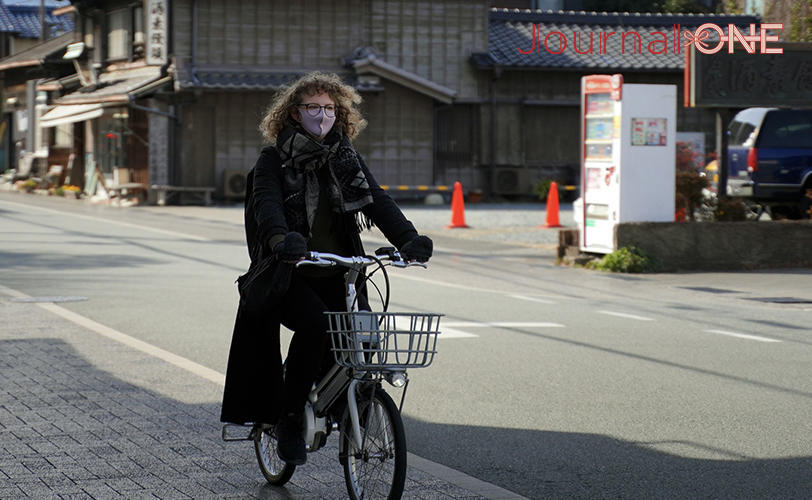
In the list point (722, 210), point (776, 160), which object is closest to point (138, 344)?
point (722, 210)

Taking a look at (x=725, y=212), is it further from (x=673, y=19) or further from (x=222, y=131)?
(x=673, y=19)

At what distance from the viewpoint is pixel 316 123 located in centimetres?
460

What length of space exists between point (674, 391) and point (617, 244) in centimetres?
800

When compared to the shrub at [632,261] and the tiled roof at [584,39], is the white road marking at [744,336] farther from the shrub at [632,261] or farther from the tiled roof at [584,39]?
the tiled roof at [584,39]

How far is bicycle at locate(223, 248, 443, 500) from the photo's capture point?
4.02 meters

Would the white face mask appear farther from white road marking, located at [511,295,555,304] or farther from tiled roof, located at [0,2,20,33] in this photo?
tiled roof, located at [0,2,20,33]

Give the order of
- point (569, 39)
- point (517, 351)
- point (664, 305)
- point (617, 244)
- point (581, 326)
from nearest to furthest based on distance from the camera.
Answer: point (517, 351), point (581, 326), point (664, 305), point (617, 244), point (569, 39)

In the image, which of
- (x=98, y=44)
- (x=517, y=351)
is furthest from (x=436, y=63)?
(x=517, y=351)

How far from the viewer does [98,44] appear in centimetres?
3503

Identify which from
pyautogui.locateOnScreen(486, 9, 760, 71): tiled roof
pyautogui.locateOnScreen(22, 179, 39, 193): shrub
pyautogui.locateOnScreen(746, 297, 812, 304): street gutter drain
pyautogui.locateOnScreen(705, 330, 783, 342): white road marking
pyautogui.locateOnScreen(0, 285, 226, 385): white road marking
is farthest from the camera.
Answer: pyautogui.locateOnScreen(22, 179, 39, 193): shrub

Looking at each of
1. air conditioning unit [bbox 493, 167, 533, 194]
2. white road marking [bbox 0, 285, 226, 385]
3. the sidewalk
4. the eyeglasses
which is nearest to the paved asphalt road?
white road marking [bbox 0, 285, 226, 385]

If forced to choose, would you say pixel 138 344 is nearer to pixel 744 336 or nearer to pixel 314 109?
pixel 314 109

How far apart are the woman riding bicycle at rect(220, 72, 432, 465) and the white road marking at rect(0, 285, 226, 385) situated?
2.38m

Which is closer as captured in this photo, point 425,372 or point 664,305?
point 425,372
